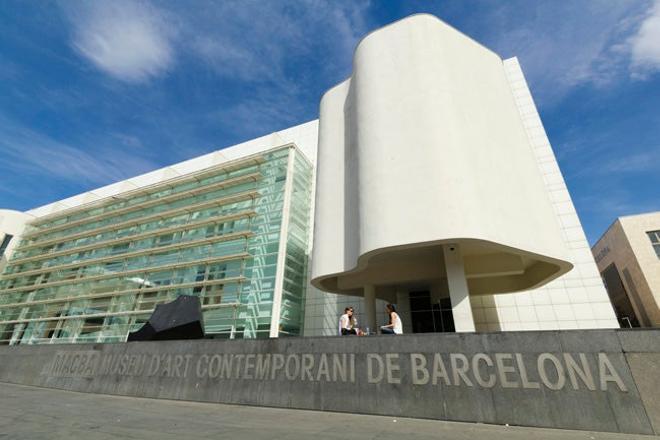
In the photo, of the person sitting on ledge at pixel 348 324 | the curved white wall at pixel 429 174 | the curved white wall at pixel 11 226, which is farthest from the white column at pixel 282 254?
the curved white wall at pixel 11 226

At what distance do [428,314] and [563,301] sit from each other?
7.81 m

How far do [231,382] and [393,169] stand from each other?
9998 mm

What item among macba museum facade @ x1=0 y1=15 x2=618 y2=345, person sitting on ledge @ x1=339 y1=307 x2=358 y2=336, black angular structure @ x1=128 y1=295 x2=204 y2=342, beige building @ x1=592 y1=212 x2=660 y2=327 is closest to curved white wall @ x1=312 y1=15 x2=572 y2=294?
macba museum facade @ x1=0 y1=15 x2=618 y2=345

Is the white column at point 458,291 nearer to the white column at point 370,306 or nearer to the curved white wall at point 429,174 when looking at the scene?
the curved white wall at point 429,174

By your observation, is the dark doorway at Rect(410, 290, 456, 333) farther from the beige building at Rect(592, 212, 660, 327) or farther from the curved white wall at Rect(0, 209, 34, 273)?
the curved white wall at Rect(0, 209, 34, 273)

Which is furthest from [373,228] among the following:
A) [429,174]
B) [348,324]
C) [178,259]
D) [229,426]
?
[178,259]

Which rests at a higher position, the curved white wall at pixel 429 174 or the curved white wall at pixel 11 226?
the curved white wall at pixel 11 226

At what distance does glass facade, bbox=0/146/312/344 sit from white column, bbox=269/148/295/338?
0.34 ft

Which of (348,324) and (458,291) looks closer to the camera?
(348,324)

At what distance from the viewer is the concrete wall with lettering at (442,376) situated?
237 inches

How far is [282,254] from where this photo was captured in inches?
889

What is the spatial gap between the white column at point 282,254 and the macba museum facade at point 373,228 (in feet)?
0.39

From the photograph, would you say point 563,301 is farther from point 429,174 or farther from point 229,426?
point 229,426

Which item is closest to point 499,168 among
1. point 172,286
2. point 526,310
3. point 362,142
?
point 362,142
